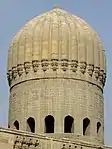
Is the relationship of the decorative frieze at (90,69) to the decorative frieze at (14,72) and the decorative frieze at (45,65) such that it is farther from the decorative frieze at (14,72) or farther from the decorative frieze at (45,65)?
the decorative frieze at (14,72)

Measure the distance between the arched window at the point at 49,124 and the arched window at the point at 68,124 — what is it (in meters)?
0.48

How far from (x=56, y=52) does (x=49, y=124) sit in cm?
268

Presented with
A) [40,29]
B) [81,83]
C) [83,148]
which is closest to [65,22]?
[40,29]

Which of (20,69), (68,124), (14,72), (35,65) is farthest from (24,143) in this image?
(14,72)

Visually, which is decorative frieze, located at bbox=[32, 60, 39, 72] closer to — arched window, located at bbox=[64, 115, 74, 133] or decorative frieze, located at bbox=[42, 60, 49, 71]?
decorative frieze, located at bbox=[42, 60, 49, 71]

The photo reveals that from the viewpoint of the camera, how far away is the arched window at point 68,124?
2150 cm

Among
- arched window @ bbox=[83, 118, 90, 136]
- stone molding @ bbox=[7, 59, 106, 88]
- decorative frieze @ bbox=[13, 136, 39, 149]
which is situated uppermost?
stone molding @ bbox=[7, 59, 106, 88]

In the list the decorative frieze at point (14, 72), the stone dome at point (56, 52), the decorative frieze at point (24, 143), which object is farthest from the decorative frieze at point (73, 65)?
the decorative frieze at point (24, 143)

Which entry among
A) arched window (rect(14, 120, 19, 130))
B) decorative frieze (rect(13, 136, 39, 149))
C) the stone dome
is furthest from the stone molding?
decorative frieze (rect(13, 136, 39, 149))

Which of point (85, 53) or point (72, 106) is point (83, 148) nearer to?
point (72, 106)

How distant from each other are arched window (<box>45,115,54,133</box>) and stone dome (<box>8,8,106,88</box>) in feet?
5.18

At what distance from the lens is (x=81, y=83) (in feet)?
72.6

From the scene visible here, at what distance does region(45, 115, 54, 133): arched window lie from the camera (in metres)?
21.5

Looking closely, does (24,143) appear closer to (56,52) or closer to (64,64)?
(64,64)
